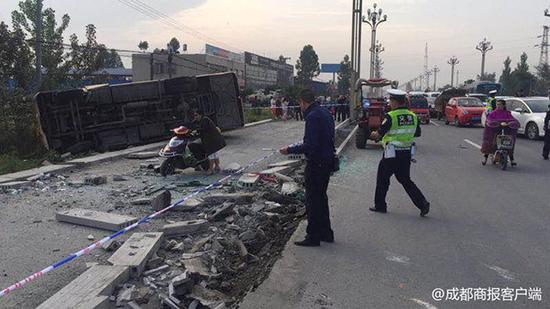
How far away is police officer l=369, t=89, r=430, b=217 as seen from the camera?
295 inches

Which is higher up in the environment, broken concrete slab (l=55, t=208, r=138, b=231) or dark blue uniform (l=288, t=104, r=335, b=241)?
dark blue uniform (l=288, t=104, r=335, b=241)

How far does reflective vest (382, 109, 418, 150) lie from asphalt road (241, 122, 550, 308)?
109 centimetres

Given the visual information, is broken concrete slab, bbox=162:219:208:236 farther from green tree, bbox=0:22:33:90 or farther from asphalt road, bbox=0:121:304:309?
green tree, bbox=0:22:33:90

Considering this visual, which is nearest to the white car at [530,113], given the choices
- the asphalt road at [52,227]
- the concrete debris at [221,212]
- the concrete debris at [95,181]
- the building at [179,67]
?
the asphalt road at [52,227]

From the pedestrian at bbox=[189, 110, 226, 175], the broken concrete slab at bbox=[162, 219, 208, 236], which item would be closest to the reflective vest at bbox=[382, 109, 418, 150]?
the broken concrete slab at bbox=[162, 219, 208, 236]

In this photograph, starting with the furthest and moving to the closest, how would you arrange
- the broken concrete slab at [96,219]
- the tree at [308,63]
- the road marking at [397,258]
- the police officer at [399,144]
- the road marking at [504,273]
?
the tree at [308,63]
the police officer at [399,144]
the broken concrete slab at [96,219]
the road marking at [397,258]
the road marking at [504,273]

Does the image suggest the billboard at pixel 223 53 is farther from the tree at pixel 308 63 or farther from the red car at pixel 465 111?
the red car at pixel 465 111

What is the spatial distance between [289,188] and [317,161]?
2.96 m

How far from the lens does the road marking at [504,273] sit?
5012 millimetres

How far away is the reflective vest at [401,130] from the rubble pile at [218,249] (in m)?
1.73

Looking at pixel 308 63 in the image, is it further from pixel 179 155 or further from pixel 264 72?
pixel 179 155

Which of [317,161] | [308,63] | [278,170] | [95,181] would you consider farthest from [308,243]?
[308,63]

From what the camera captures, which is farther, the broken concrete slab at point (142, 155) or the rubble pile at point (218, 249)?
the broken concrete slab at point (142, 155)

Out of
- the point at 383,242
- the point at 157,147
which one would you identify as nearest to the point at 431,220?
the point at 383,242
